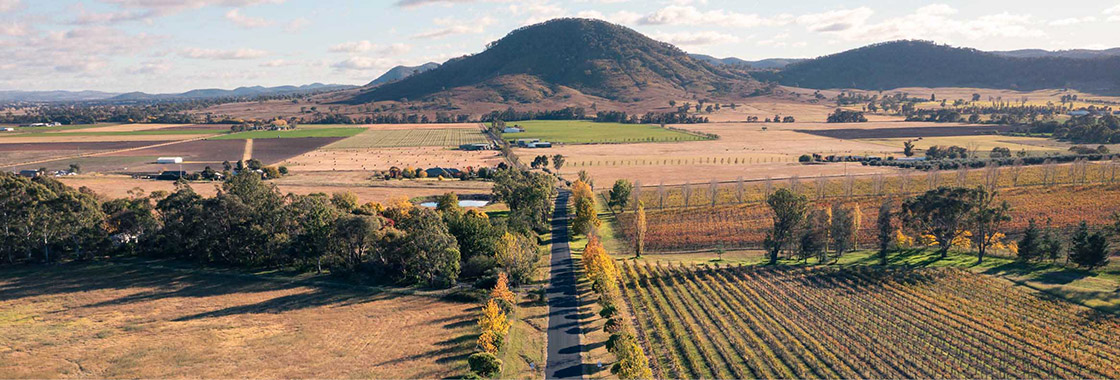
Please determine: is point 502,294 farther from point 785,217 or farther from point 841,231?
point 841,231

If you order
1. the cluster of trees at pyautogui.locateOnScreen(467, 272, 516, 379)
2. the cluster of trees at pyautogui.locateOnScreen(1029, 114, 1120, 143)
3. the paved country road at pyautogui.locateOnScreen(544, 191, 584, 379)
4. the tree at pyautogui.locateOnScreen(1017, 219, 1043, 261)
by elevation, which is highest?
the cluster of trees at pyautogui.locateOnScreen(1029, 114, 1120, 143)

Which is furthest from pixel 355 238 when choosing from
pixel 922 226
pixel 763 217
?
pixel 922 226

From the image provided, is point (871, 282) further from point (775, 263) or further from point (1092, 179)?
point (1092, 179)

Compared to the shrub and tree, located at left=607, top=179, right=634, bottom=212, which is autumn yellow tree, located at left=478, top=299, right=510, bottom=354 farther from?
tree, located at left=607, top=179, right=634, bottom=212

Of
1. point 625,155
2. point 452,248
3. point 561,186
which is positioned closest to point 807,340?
point 452,248

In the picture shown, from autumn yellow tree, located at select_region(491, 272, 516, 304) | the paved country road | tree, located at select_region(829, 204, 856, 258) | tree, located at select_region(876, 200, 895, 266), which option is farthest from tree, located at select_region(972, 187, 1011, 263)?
autumn yellow tree, located at select_region(491, 272, 516, 304)
